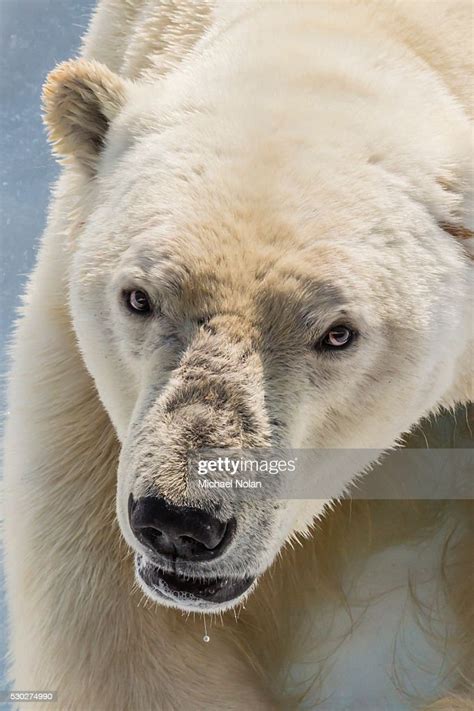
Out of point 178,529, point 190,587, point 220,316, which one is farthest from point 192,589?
point 220,316

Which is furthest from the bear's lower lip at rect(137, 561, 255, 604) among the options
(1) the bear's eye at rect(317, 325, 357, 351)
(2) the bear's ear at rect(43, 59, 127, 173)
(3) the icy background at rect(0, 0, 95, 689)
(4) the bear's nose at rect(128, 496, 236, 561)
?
(3) the icy background at rect(0, 0, 95, 689)

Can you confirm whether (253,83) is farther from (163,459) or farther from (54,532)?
(54,532)

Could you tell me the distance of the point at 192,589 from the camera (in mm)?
2041

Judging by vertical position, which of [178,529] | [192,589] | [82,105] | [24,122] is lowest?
[192,589]

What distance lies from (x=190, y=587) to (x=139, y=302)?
0.54 meters

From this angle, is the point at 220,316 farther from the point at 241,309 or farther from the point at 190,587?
the point at 190,587

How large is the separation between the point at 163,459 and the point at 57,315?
1046 millimetres

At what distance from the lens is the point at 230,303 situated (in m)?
1.99

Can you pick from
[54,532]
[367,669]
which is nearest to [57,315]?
[54,532]

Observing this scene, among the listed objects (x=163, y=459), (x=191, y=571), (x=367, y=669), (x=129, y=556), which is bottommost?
(x=367, y=669)

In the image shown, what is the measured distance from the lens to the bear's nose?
6.13ft

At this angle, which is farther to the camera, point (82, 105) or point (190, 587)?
point (82, 105)

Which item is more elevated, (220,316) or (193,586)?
(220,316)

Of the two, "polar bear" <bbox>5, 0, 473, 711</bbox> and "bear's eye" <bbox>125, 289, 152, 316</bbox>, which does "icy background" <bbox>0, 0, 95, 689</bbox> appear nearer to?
"polar bear" <bbox>5, 0, 473, 711</bbox>
